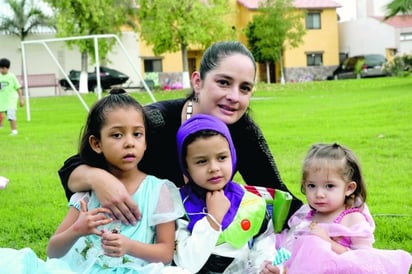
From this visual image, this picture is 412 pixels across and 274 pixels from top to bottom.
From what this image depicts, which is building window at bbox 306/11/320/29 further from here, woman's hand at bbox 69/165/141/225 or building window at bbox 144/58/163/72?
woman's hand at bbox 69/165/141/225

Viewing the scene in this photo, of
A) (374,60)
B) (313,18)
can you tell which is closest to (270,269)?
(374,60)

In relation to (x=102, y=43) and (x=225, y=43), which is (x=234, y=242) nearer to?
(x=225, y=43)

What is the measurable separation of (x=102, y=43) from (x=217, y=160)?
28.8 metres

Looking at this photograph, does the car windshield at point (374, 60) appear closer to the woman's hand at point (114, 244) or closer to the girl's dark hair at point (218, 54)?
the girl's dark hair at point (218, 54)

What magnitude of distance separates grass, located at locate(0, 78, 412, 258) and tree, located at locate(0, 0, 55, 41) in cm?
2070

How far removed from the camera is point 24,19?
3666cm

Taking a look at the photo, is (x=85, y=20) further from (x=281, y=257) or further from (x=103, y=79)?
Result: (x=281, y=257)

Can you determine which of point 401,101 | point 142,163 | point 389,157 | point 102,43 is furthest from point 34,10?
point 142,163

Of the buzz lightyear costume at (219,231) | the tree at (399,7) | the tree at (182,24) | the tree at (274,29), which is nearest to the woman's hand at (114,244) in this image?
the buzz lightyear costume at (219,231)

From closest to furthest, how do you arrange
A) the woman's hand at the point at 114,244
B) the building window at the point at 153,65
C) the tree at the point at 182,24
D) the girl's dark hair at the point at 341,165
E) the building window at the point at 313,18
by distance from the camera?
the woman's hand at the point at 114,244, the girl's dark hair at the point at 341,165, the tree at the point at 182,24, the building window at the point at 153,65, the building window at the point at 313,18

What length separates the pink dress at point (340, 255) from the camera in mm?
2752

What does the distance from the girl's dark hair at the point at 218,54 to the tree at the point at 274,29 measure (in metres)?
33.8

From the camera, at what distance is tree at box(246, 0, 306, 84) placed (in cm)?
3675

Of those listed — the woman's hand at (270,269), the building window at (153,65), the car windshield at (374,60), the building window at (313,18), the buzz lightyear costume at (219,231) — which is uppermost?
the building window at (313,18)
